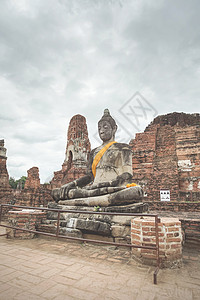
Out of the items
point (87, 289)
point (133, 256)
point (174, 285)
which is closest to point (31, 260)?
point (87, 289)

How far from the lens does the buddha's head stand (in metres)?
5.22

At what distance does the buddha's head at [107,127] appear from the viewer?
205 inches

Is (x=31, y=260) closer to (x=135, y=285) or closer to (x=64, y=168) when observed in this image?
(x=135, y=285)

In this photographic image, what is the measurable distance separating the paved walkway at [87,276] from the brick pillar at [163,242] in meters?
0.11

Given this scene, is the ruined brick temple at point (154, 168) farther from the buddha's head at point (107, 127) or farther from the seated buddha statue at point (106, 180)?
the buddha's head at point (107, 127)

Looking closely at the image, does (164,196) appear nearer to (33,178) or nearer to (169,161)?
(169,161)

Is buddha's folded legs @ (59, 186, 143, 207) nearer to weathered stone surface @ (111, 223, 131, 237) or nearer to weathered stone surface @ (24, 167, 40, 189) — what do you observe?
weathered stone surface @ (111, 223, 131, 237)

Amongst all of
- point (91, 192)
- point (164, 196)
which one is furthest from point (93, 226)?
point (164, 196)

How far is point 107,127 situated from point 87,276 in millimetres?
3808

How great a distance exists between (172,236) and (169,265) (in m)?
0.34

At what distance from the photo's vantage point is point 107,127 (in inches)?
206

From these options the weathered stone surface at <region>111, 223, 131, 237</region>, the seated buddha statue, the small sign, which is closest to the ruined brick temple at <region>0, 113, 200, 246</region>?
the small sign

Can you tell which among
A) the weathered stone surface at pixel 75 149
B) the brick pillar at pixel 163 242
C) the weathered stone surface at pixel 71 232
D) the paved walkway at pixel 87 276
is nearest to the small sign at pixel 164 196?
the paved walkway at pixel 87 276

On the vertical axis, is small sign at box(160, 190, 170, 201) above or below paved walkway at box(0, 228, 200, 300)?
above
